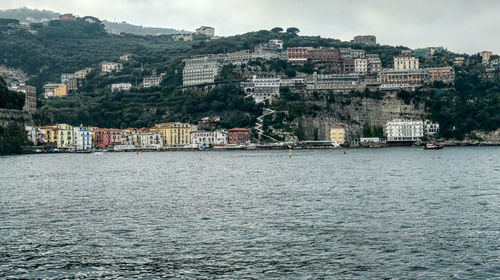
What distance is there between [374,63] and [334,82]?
2737 centimetres

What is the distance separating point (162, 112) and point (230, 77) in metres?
26.1

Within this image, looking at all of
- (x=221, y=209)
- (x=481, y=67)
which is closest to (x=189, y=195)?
(x=221, y=209)

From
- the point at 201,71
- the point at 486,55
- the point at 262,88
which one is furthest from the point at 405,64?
the point at 201,71

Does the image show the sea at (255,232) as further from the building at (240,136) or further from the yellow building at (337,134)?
the yellow building at (337,134)

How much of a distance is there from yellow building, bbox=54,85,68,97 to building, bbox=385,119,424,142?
10606cm

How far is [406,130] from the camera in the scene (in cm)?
14638

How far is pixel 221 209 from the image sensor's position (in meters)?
32.6

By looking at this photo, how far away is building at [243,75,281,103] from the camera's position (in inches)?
6181

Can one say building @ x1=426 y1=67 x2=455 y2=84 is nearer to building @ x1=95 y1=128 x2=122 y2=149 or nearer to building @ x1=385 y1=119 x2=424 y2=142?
building @ x1=385 y1=119 x2=424 y2=142

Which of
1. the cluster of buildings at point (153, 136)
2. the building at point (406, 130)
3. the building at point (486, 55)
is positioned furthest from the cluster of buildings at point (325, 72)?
the building at point (486, 55)

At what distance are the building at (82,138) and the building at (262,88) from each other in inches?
1673

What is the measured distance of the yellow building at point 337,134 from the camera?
14388 cm

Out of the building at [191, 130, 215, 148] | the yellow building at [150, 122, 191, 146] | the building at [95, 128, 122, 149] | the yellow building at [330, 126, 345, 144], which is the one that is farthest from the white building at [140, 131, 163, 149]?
the yellow building at [330, 126, 345, 144]

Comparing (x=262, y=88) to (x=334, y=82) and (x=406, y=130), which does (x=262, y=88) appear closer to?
(x=334, y=82)
